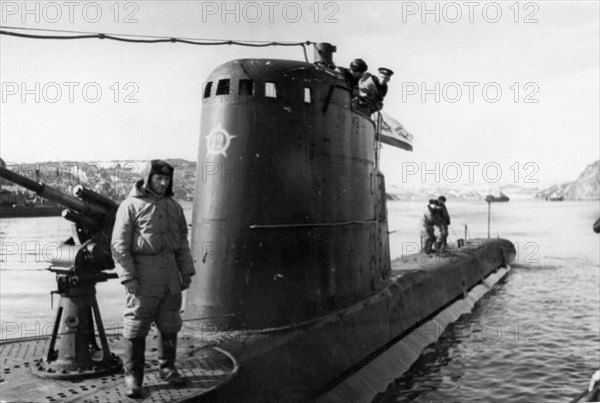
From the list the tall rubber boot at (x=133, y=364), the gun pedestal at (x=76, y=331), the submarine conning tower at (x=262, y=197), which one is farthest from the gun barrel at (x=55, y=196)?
the submarine conning tower at (x=262, y=197)

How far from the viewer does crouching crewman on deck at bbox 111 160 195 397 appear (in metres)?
5.11

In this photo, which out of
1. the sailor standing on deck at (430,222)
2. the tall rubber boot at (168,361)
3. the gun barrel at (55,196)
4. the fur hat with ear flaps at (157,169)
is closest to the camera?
the gun barrel at (55,196)

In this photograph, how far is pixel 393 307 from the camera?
10.4 metres

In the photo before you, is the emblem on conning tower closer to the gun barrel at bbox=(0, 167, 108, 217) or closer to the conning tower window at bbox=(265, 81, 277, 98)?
the conning tower window at bbox=(265, 81, 277, 98)

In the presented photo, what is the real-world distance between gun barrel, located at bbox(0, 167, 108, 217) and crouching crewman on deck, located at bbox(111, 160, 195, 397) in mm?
504

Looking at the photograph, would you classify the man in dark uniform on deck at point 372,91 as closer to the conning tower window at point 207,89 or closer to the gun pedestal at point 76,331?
the conning tower window at point 207,89

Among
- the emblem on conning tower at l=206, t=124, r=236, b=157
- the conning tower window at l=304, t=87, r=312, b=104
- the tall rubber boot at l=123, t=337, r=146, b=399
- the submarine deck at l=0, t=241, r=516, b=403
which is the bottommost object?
the submarine deck at l=0, t=241, r=516, b=403

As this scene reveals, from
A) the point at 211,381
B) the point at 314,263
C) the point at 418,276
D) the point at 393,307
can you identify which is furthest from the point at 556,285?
the point at 211,381

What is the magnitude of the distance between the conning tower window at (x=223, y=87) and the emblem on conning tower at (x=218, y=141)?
1.37ft

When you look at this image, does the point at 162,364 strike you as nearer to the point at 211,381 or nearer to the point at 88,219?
the point at 211,381

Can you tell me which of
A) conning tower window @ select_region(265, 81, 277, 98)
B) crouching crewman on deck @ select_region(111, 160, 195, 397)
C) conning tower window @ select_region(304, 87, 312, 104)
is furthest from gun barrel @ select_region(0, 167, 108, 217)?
conning tower window @ select_region(304, 87, 312, 104)

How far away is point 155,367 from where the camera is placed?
19.4 ft

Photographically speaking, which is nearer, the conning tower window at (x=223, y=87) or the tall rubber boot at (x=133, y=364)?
the tall rubber boot at (x=133, y=364)

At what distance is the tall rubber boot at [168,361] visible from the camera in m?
5.47
